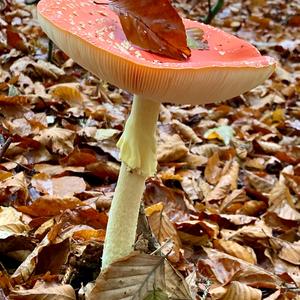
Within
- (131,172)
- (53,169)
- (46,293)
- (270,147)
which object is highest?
(131,172)

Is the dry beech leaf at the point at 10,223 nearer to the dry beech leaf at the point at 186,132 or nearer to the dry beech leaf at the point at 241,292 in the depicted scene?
the dry beech leaf at the point at 241,292

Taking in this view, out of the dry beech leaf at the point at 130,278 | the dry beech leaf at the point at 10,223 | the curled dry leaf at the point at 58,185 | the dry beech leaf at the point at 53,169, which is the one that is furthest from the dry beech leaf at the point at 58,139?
the dry beech leaf at the point at 130,278

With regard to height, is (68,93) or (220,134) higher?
(68,93)

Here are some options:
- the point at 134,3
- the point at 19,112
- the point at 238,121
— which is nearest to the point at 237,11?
the point at 238,121

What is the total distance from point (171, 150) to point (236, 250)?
91cm

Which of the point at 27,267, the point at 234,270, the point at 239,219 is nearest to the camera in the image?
the point at 27,267

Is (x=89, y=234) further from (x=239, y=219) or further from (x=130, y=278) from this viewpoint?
(x=239, y=219)

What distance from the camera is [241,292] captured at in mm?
1854

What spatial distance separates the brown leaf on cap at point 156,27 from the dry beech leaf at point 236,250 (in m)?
1.13

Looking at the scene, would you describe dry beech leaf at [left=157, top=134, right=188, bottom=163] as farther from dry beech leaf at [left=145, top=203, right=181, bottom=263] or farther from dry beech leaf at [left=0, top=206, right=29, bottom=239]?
dry beech leaf at [left=0, top=206, right=29, bottom=239]

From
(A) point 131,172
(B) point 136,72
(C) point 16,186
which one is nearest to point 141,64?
(B) point 136,72

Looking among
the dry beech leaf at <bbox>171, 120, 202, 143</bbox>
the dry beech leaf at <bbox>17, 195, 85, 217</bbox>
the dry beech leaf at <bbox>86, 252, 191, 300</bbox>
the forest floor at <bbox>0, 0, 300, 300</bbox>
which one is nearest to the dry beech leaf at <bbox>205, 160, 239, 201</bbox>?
the forest floor at <bbox>0, 0, 300, 300</bbox>

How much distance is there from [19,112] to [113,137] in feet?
1.89

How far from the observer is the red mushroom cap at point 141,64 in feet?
3.79
